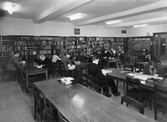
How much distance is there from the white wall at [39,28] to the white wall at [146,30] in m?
3.32

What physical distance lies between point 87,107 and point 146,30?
10689mm

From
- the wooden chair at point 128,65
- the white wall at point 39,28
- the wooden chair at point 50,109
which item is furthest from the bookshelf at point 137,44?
the wooden chair at point 50,109

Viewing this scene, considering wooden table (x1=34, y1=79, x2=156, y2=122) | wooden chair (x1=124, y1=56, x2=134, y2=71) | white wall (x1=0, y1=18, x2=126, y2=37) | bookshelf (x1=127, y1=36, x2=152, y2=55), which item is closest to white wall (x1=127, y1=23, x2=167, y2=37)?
bookshelf (x1=127, y1=36, x2=152, y2=55)

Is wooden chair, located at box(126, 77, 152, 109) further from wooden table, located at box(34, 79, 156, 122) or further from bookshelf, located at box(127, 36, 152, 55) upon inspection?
bookshelf, located at box(127, 36, 152, 55)

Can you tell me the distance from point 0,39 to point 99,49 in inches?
251

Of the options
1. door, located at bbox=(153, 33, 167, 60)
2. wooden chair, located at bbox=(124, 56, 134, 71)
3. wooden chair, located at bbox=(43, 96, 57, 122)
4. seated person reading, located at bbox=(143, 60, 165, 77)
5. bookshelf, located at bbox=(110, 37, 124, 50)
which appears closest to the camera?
wooden chair, located at bbox=(43, 96, 57, 122)

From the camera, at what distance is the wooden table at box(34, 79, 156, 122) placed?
1.47m

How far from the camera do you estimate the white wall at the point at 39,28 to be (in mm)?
6566

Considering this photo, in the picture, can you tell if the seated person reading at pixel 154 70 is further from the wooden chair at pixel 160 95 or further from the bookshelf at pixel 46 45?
the bookshelf at pixel 46 45

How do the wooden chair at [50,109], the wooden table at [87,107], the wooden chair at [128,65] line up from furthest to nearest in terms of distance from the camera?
the wooden chair at [128,65]
the wooden chair at [50,109]
the wooden table at [87,107]

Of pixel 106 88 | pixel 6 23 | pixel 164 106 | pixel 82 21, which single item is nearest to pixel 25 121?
pixel 106 88

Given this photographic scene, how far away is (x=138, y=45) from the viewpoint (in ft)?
37.0

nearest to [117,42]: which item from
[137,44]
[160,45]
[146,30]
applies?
[137,44]

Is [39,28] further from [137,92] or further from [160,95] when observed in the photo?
[160,95]
